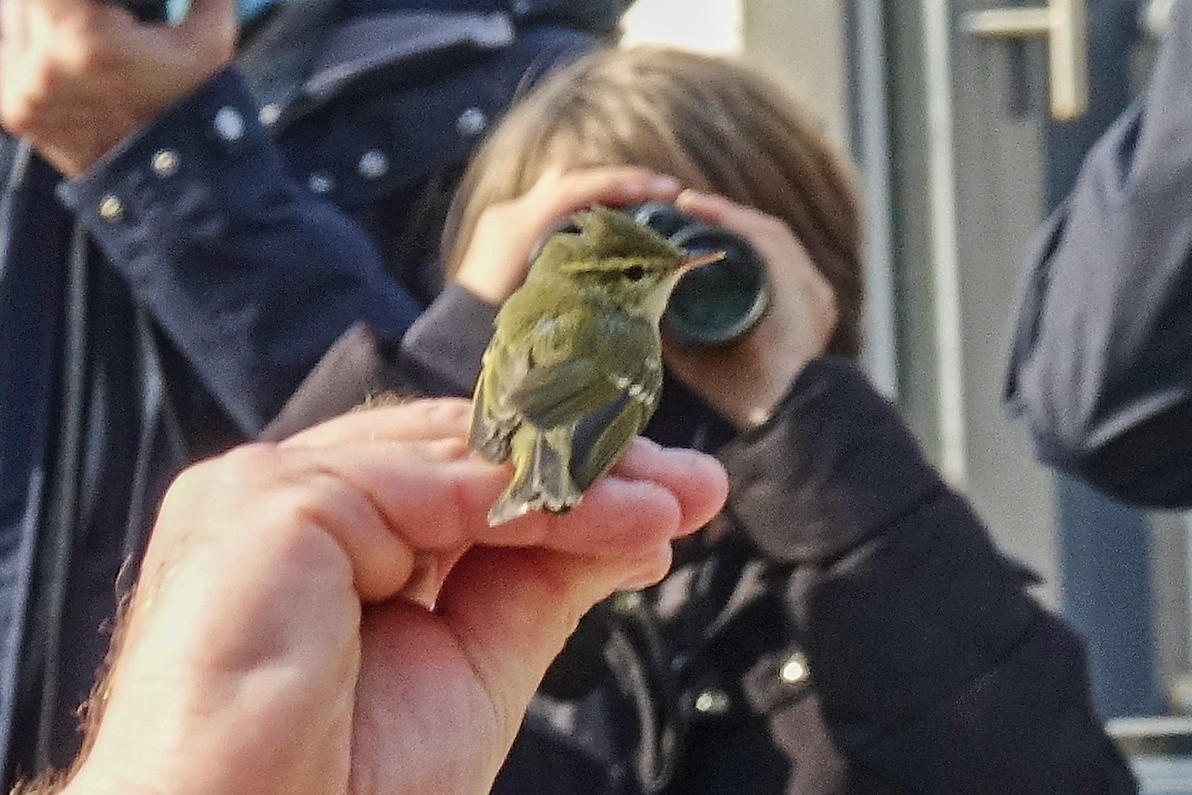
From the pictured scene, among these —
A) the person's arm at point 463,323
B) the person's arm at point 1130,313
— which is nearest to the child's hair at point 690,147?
the person's arm at point 463,323

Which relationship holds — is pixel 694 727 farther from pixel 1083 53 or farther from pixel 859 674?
pixel 1083 53

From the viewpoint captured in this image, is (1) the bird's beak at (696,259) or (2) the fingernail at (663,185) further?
(2) the fingernail at (663,185)

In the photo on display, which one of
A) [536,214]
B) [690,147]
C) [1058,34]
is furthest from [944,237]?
[536,214]

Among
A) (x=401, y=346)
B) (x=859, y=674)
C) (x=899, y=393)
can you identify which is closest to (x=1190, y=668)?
(x=899, y=393)

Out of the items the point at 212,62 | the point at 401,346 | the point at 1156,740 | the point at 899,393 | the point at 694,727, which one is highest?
the point at 212,62

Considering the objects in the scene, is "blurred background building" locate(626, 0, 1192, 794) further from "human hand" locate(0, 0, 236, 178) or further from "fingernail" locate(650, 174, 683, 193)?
"human hand" locate(0, 0, 236, 178)

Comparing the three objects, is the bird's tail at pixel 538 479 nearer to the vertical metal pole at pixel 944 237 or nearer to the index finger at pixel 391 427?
the index finger at pixel 391 427

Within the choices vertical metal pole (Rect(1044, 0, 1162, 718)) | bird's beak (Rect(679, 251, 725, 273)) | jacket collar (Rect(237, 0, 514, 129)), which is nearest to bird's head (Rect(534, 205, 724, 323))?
bird's beak (Rect(679, 251, 725, 273))
